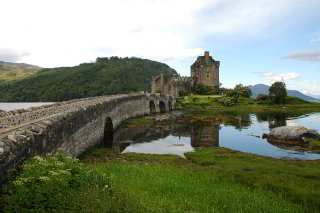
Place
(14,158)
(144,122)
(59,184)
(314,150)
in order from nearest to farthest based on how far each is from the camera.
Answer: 1. (59,184)
2. (14,158)
3. (314,150)
4. (144,122)

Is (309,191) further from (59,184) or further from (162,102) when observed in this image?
(162,102)

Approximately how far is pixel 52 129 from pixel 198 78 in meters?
115

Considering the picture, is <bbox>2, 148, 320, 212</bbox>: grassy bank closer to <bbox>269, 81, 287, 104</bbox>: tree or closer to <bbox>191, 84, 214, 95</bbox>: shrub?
<bbox>269, 81, 287, 104</bbox>: tree

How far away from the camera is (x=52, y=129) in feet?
55.7

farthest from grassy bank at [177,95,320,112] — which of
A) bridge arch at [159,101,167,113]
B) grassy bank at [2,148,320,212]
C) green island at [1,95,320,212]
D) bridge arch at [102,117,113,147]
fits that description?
grassy bank at [2,148,320,212]

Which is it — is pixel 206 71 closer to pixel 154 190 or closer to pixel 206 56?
pixel 206 56

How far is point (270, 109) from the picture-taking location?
97375 mm

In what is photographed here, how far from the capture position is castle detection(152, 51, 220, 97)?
406 ft

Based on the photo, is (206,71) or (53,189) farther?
(206,71)

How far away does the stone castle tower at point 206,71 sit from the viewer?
417 feet

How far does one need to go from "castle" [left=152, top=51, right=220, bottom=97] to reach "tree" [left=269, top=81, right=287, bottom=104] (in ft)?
75.9

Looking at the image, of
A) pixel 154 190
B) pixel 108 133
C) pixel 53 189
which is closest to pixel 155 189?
pixel 154 190

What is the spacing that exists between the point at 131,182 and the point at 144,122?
1706 inches

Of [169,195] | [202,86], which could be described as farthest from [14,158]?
[202,86]
